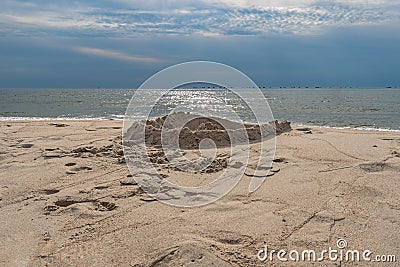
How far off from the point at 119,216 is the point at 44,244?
2.27 ft

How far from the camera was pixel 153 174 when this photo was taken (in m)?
4.37

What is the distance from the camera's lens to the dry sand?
254 cm

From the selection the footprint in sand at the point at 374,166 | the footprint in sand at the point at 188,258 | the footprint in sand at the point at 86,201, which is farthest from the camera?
the footprint in sand at the point at 374,166

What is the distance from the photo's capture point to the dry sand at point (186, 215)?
8.34 ft

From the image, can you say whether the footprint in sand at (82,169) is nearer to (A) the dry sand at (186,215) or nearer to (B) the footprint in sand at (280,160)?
(A) the dry sand at (186,215)

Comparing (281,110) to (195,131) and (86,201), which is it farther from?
(86,201)

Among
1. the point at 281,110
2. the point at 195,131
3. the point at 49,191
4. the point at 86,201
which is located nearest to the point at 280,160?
the point at 195,131

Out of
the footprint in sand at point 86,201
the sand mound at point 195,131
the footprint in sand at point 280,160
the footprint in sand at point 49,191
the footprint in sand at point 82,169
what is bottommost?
the footprint in sand at point 86,201

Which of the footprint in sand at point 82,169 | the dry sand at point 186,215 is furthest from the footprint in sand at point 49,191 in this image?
the footprint in sand at point 82,169

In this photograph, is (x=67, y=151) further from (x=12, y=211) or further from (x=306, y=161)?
(x=306, y=161)

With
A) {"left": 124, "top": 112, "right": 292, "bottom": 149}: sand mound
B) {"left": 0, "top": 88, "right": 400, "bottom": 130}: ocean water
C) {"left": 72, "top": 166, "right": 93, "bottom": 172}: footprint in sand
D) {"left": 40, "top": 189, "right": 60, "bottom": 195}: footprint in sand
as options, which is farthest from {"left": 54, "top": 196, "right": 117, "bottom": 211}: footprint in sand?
{"left": 0, "top": 88, "right": 400, "bottom": 130}: ocean water

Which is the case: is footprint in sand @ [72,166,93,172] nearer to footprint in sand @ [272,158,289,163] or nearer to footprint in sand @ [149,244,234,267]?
footprint in sand @ [149,244,234,267]

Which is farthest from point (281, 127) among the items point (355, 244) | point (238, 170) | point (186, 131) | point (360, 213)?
point (355, 244)

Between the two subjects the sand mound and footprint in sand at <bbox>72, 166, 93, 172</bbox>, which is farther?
the sand mound
